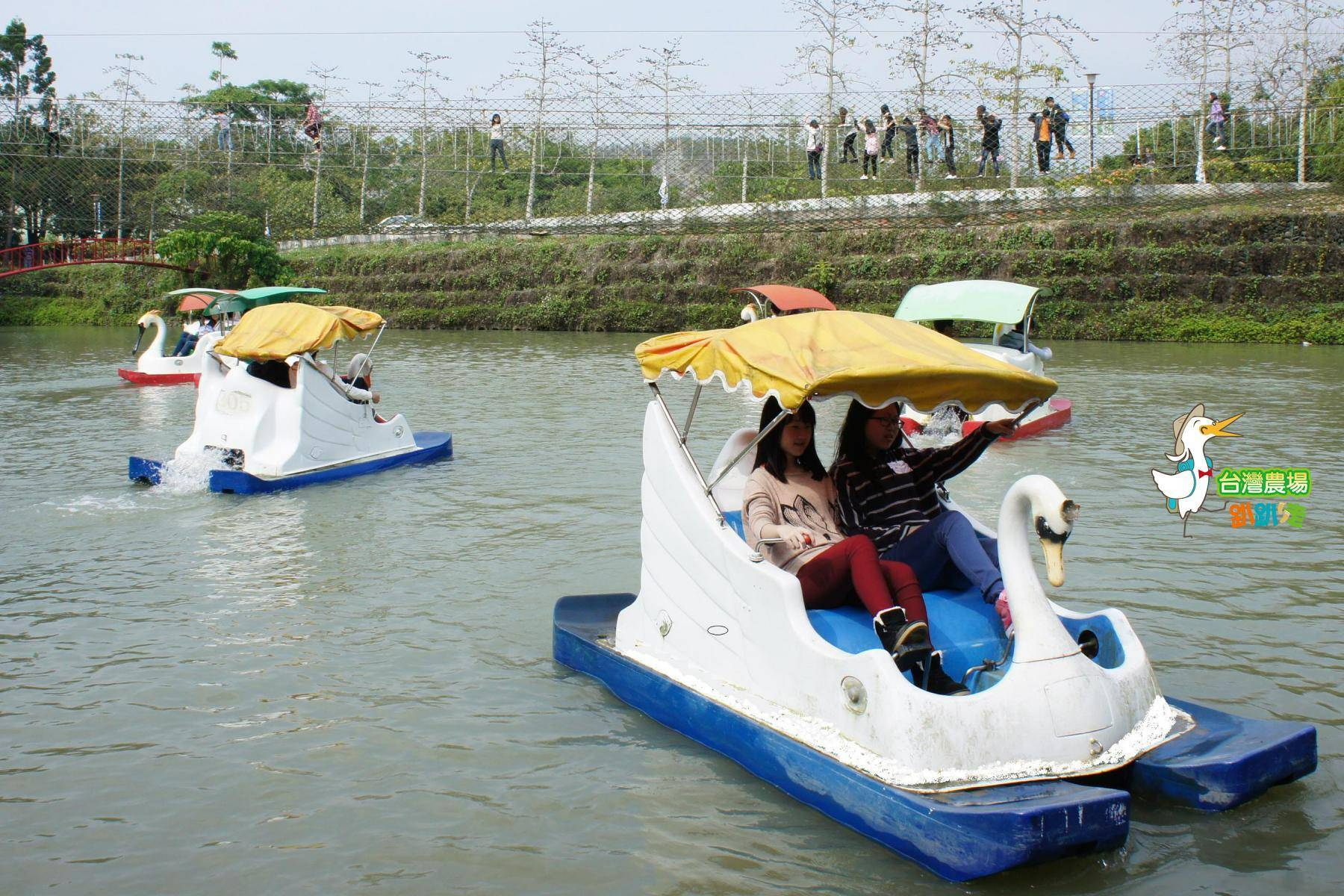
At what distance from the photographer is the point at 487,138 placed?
44188mm

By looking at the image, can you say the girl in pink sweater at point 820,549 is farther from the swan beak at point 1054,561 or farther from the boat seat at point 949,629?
the swan beak at point 1054,561

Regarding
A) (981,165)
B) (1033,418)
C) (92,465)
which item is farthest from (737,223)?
(92,465)

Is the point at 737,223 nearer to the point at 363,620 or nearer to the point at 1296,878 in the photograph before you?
the point at 363,620

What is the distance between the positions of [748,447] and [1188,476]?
6851mm

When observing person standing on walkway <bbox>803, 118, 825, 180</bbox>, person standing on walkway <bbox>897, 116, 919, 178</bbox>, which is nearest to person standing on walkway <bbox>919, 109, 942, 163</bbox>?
person standing on walkway <bbox>897, 116, 919, 178</bbox>

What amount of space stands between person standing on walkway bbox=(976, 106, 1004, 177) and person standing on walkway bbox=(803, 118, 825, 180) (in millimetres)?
4320

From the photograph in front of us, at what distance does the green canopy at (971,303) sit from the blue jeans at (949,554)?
9.09 m

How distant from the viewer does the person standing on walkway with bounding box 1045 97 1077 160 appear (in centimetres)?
3123

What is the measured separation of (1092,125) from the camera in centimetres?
3272

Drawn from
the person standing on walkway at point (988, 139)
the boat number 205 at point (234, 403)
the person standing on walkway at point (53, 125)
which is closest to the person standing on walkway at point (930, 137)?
the person standing on walkway at point (988, 139)

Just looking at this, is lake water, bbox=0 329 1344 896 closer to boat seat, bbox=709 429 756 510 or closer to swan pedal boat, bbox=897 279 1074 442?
swan pedal boat, bbox=897 279 1074 442

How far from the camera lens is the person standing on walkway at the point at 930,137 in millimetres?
32969

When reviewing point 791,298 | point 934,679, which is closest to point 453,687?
point 934,679

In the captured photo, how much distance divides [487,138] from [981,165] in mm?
18420
